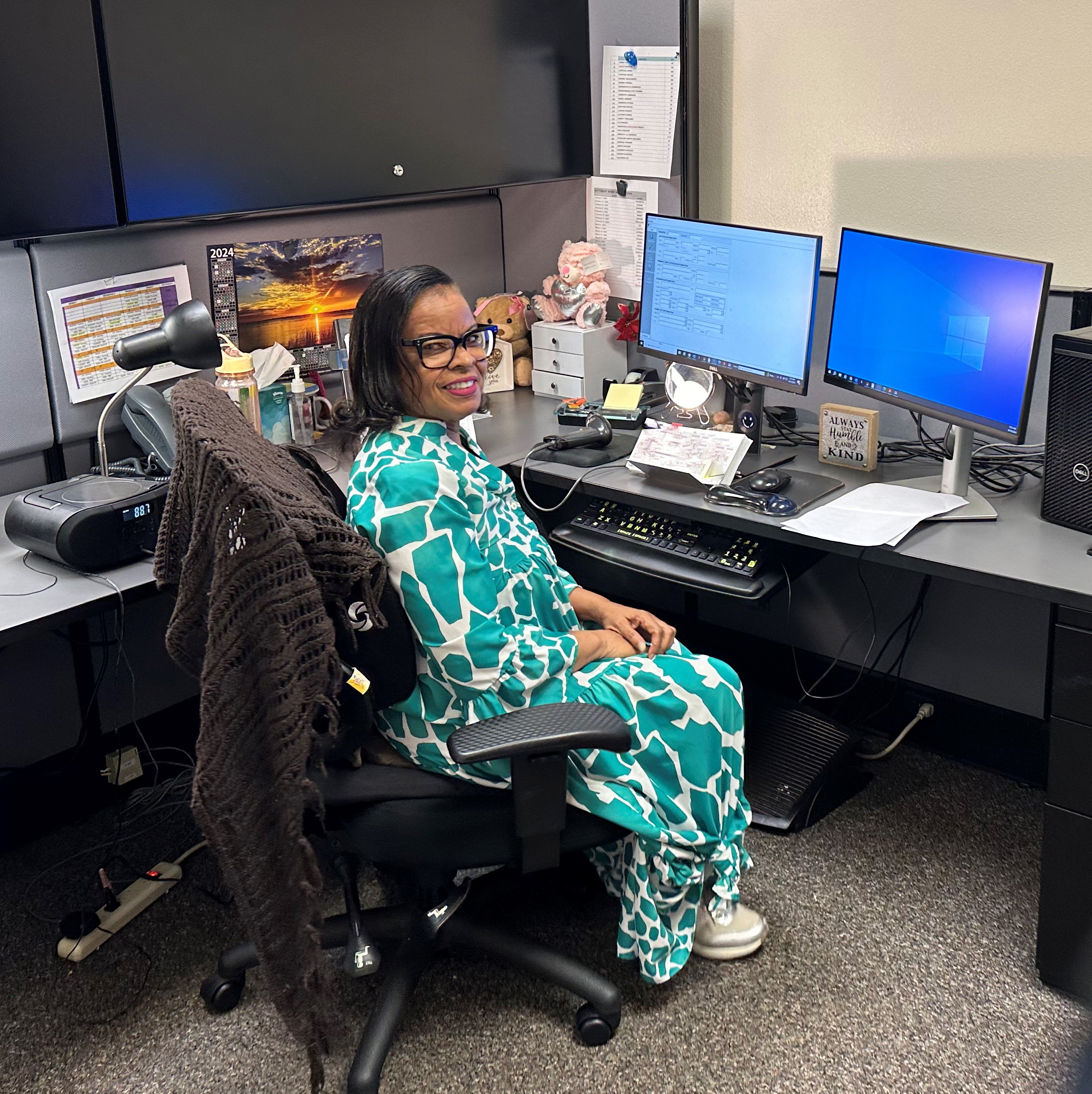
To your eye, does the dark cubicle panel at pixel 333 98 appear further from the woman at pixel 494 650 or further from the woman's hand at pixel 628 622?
the woman's hand at pixel 628 622

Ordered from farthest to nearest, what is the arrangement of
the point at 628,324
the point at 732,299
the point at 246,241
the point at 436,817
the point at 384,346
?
1. the point at 628,324
2. the point at 246,241
3. the point at 732,299
4. the point at 384,346
5. the point at 436,817

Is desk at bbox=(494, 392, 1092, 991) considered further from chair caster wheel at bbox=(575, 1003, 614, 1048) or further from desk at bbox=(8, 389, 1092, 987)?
chair caster wheel at bbox=(575, 1003, 614, 1048)

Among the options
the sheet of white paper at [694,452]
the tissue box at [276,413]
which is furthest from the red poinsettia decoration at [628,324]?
the tissue box at [276,413]

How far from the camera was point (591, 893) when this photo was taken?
1.98 metres

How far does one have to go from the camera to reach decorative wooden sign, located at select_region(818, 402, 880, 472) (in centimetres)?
211

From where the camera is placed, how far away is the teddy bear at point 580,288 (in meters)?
2.64

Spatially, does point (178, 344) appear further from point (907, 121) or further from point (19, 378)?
point (907, 121)

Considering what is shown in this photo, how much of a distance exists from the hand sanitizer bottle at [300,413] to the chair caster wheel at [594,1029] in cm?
123

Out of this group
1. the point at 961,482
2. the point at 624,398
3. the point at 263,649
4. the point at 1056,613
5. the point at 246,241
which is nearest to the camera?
the point at 263,649

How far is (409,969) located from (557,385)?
1.42 meters

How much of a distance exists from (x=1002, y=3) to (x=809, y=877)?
1579 millimetres

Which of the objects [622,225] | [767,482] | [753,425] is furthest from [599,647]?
[622,225]

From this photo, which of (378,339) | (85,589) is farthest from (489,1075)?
(378,339)

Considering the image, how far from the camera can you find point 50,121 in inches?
69.2
